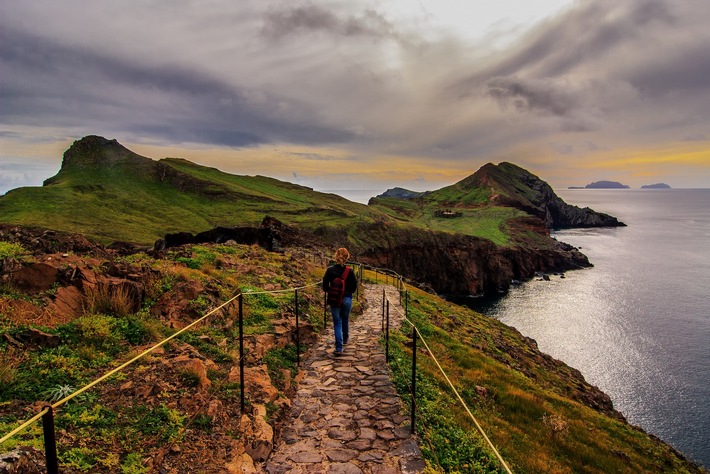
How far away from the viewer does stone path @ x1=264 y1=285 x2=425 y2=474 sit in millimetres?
6406

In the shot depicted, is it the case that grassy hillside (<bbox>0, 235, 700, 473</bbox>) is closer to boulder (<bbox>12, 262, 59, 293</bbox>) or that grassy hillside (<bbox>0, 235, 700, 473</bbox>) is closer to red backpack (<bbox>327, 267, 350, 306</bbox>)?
boulder (<bbox>12, 262, 59, 293</bbox>)

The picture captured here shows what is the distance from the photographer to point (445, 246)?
92.9 m

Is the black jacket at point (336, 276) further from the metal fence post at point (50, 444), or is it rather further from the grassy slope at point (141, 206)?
the grassy slope at point (141, 206)

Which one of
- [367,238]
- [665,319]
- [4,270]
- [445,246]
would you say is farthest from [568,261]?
[4,270]

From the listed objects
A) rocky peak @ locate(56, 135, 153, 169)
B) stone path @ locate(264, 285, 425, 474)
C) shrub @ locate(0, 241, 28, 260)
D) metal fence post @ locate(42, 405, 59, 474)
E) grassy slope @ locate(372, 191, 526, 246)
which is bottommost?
stone path @ locate(264, 285, 425, 474)

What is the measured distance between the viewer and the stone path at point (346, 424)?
641 centimetres

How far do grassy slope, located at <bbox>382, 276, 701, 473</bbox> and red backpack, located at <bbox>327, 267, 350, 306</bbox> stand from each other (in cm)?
257

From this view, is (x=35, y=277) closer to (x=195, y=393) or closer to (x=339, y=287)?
(x=195, y=393)

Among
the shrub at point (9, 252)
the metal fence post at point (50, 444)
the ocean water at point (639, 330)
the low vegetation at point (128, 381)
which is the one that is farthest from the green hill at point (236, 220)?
the metal fence post at point (50, 444)

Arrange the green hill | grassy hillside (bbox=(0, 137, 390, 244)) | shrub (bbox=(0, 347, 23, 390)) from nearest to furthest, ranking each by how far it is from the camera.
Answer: shrub (bbox=(0, 347, 23, 390)), grassy hillside (bbox=(0, 137, 390, 244)), the green hill

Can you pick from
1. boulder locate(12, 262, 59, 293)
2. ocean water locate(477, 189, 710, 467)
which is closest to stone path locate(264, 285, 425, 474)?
boulder locate(12, 262, 59, 293)

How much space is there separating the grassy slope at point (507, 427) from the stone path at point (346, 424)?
0.53 m

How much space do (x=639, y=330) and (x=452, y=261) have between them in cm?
4296

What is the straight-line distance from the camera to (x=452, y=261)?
298ft
